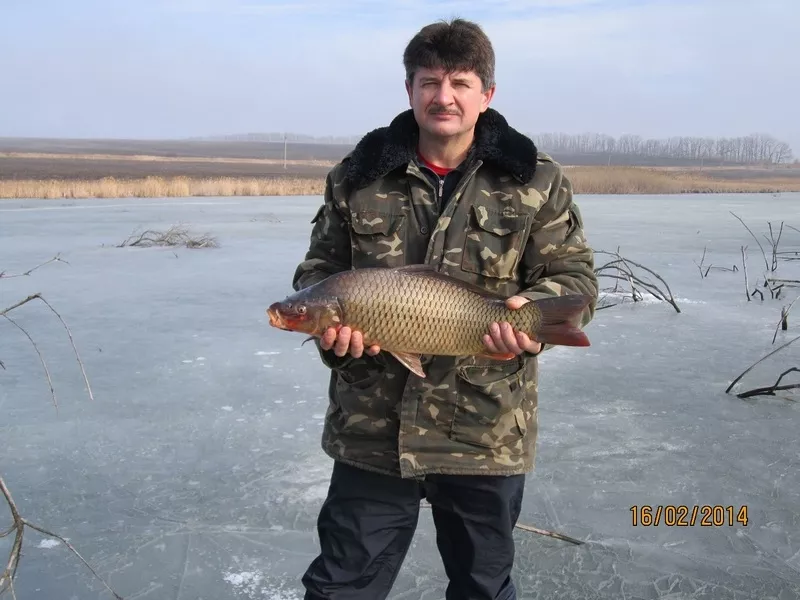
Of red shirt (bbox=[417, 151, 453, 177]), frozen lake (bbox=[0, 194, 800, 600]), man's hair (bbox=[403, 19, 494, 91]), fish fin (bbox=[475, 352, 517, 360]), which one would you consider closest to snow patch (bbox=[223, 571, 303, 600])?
frozen lake (bbox=[0, 194, 800, 600])

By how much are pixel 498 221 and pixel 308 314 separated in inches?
26.4

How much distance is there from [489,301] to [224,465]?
2091 millimetres

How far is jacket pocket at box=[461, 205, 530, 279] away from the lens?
246cm

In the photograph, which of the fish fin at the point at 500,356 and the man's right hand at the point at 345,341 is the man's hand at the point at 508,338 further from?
the man's right hand at the point at 345,341

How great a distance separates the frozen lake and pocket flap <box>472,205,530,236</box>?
138 cm

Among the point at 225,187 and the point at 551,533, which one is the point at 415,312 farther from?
the point at 225,187

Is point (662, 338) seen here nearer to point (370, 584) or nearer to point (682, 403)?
point (682, 403)

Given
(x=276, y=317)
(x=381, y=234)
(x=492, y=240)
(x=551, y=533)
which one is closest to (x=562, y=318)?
(x=492, y=240)

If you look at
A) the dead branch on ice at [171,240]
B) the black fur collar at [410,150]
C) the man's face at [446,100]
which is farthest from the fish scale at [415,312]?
the dead branch on ice at [171,240]

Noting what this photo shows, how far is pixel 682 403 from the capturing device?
479 centimetres

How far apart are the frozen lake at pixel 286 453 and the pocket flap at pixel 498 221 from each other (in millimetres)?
1375
